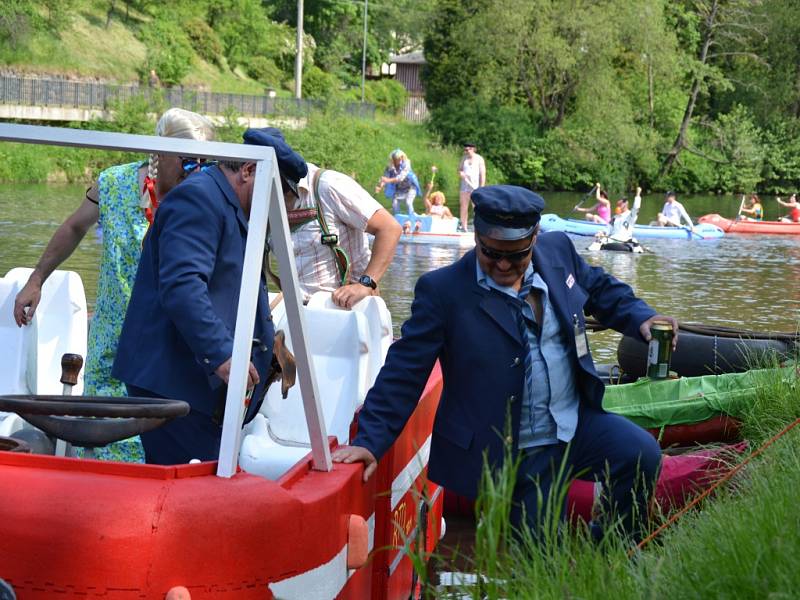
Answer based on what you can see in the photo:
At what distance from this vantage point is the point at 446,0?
6028 centimetres

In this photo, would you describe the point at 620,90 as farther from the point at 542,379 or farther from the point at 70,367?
the point at 542,379

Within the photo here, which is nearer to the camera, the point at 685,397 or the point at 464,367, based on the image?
the point at 464,367

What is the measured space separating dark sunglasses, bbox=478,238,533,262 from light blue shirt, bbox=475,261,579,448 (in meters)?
0.12

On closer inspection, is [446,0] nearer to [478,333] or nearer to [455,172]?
[455,172]

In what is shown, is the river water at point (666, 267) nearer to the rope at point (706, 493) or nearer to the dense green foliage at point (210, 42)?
the rope at point (706, 493)

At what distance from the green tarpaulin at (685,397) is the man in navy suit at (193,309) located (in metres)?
3.54

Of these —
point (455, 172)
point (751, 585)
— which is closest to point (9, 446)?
point (751, 585)

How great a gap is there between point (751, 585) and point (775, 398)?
4.05 metres

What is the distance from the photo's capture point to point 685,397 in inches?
286

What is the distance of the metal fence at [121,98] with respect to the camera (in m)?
41.2

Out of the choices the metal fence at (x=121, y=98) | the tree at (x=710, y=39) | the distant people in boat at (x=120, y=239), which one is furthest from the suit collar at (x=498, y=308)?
the tree at (x=710, y=39)

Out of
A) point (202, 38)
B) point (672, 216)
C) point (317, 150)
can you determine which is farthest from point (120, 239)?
point (202, 38)

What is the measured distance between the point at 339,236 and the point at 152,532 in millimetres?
3027

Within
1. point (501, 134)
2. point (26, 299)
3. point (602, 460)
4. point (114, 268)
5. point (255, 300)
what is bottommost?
point (501, 134)
